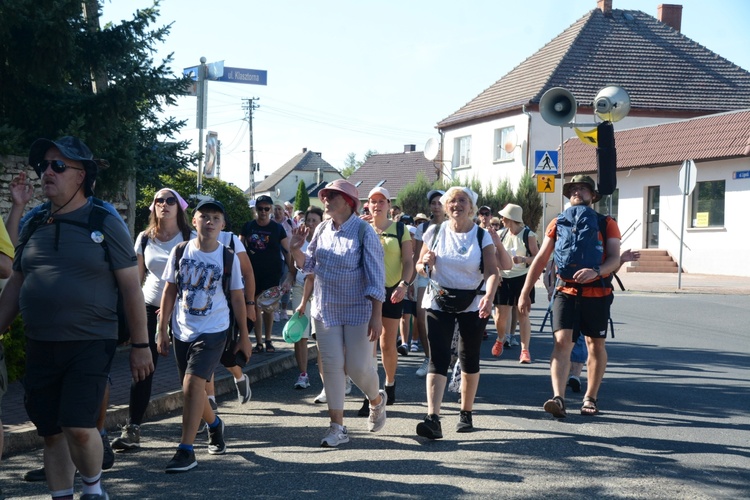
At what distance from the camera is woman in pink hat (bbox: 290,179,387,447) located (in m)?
6.35

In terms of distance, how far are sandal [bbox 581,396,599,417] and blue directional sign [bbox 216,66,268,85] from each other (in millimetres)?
12741

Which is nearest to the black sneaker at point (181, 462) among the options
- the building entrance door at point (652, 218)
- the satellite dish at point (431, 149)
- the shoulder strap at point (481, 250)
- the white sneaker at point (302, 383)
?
the shoulder strap at point (481, 250)

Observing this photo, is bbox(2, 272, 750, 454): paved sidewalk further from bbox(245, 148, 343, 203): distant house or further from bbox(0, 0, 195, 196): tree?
bbox(245, 148, 343, 203): distant house

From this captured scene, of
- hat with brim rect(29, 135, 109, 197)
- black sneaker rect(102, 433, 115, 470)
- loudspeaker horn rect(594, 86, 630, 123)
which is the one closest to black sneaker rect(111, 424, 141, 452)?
black sneaker rect(102, 433, 115, 470)

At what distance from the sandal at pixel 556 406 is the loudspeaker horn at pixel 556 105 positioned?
843cm

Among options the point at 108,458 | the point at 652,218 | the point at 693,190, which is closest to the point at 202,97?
the point at 108,458

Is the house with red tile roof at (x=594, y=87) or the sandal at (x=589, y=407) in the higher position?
the house with red tile roof at (x=594, y=87)

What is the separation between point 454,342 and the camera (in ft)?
24.4

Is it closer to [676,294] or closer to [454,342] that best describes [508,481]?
[454,342]

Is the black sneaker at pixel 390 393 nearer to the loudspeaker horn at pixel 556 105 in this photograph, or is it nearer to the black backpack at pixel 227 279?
the black backpack at pixel 227 279

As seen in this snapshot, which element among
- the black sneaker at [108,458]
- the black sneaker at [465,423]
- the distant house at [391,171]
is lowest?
the black sneaker at [108,458]

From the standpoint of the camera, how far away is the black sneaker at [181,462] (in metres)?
5.54

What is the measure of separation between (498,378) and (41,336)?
5989 millimetres

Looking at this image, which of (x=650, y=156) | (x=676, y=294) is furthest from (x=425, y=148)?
(x=676, y=294)
